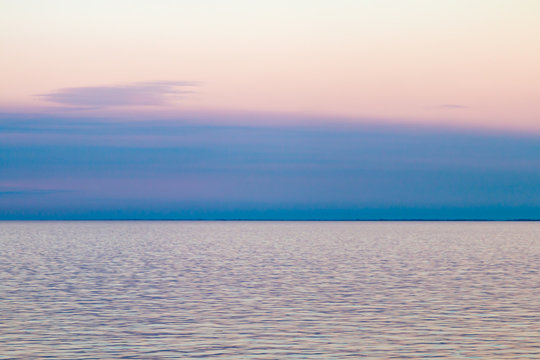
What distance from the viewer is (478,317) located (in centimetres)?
3538

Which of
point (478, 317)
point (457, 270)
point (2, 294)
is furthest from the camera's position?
point (457, 270)

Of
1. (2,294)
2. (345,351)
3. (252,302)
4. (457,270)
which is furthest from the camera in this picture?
(457,270)

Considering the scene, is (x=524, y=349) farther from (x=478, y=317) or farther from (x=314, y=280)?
(x=314, y=280)

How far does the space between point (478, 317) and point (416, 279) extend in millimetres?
20984

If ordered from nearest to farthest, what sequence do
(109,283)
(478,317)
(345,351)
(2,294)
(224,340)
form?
(345,351) < (224,340) < (478,317) < (2,294) < (109,283)

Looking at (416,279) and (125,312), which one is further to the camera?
(416,279)

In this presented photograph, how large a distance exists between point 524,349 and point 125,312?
17859 millimetres

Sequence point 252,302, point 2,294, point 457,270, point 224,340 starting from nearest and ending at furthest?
point 224,340 < point 252,302 < point 2,294 < point 457,270

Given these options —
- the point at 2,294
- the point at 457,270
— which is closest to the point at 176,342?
the point at 2,294

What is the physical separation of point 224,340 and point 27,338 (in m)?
7.11

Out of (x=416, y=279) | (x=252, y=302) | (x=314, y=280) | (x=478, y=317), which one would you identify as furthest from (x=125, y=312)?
(x=416, y=279)

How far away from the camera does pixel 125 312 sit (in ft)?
122

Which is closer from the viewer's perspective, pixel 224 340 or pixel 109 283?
pixel 224 340

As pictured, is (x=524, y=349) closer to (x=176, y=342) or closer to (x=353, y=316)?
(x=353, y=316)
